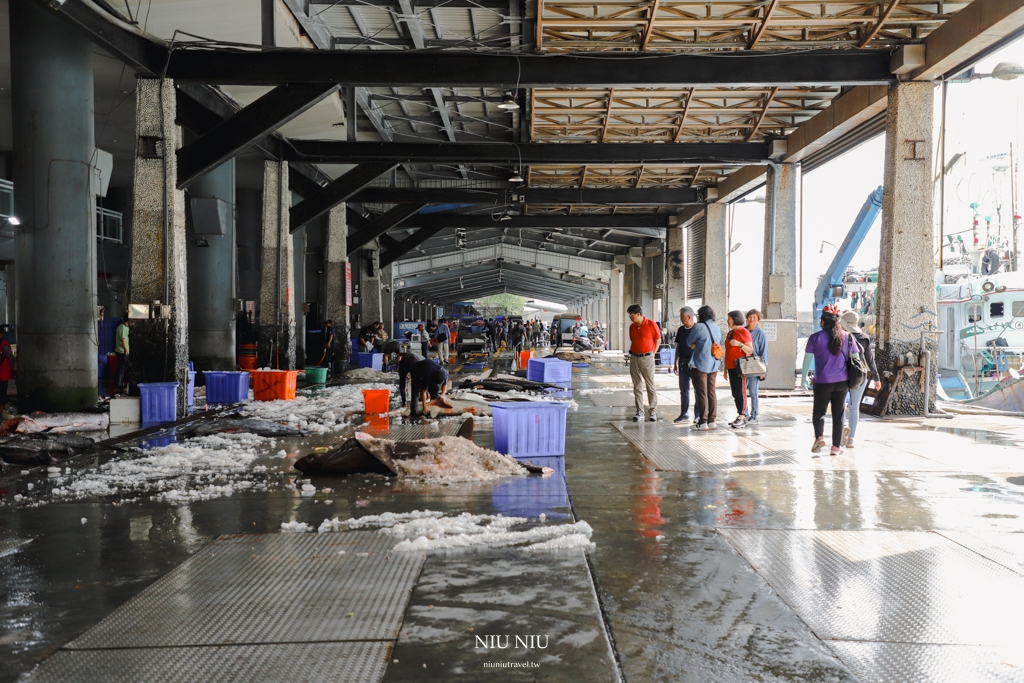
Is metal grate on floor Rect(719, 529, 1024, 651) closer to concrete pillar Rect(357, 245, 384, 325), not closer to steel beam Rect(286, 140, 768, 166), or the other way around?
steel beam Rect(286, 140, 768, 166)

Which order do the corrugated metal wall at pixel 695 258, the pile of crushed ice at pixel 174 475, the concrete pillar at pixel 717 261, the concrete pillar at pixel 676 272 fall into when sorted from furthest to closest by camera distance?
the concrete pillar at pixel 676 272 < the corrugated metal wall at pixel 695 258 < the concrete pillar at pixel 717 261 < the pile of crushed ice at pixel 174 475

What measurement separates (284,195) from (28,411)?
329 inches

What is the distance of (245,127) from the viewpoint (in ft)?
43.1

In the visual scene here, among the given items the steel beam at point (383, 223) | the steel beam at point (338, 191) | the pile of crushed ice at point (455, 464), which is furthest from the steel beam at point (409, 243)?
the pile of crushed ice at point (455, 464)

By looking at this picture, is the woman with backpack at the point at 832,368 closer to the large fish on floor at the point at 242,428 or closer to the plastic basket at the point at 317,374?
the large fish on floor at the point at 242,428

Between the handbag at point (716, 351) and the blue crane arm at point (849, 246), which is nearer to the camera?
the handbag at point (716, 351)

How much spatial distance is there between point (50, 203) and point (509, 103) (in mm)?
8164

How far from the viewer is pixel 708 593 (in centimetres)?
424

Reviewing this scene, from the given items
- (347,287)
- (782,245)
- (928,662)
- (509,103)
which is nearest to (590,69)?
(509,103)

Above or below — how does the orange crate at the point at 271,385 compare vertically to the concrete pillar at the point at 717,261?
below

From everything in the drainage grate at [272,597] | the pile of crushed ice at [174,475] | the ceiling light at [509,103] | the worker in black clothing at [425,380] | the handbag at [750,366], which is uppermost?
the ceiling light at [509,103]

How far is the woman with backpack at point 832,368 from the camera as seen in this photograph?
8.58 metres

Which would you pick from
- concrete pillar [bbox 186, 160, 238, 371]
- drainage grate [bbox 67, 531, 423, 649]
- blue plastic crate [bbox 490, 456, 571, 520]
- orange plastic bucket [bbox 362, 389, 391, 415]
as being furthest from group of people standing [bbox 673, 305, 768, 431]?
concrete pillar [bbox 186, 160, 238, 371]

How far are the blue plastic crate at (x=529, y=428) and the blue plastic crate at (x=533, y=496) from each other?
0.73m
